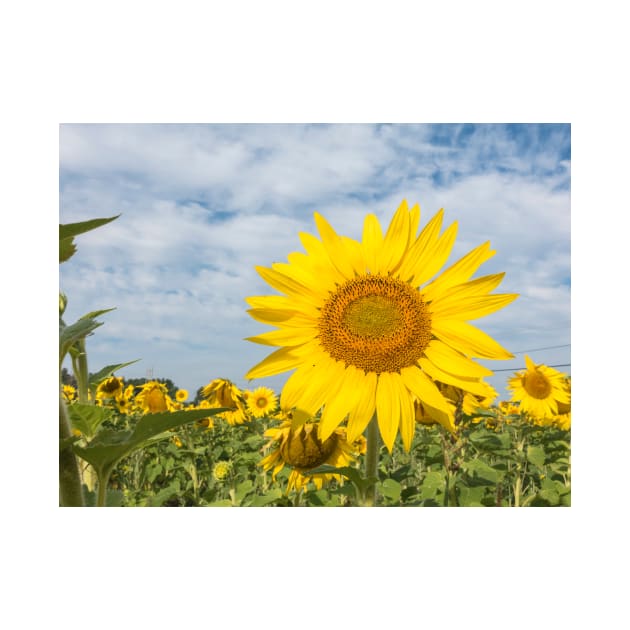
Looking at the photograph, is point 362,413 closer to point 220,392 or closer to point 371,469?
point 371,469

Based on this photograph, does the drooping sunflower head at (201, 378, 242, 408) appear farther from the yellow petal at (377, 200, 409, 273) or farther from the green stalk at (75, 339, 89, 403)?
the yellow petal at (377, 200, 409, 273)

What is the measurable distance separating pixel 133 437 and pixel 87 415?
41 centimetres

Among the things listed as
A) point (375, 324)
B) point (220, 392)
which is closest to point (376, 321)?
point (375, 324)

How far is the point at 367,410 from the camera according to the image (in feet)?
6.20

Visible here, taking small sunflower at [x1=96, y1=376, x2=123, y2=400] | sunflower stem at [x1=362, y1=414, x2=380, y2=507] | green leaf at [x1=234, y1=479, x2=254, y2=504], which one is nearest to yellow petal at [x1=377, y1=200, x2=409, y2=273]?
sunflower stem at [x1=362, y1=414, x2=380, y2=507]

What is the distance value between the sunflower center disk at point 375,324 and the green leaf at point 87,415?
0.83 metres

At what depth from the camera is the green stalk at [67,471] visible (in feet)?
3.17

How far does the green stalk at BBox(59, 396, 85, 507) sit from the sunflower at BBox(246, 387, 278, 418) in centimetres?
337

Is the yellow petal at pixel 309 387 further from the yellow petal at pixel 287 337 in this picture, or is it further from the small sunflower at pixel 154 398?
the small sunflower at pixel 154 398

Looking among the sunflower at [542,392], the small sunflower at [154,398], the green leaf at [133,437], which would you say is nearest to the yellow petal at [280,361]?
the green leaf at [133,437]

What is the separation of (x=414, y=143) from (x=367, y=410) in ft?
4.98

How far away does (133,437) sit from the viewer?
1.02 metres
